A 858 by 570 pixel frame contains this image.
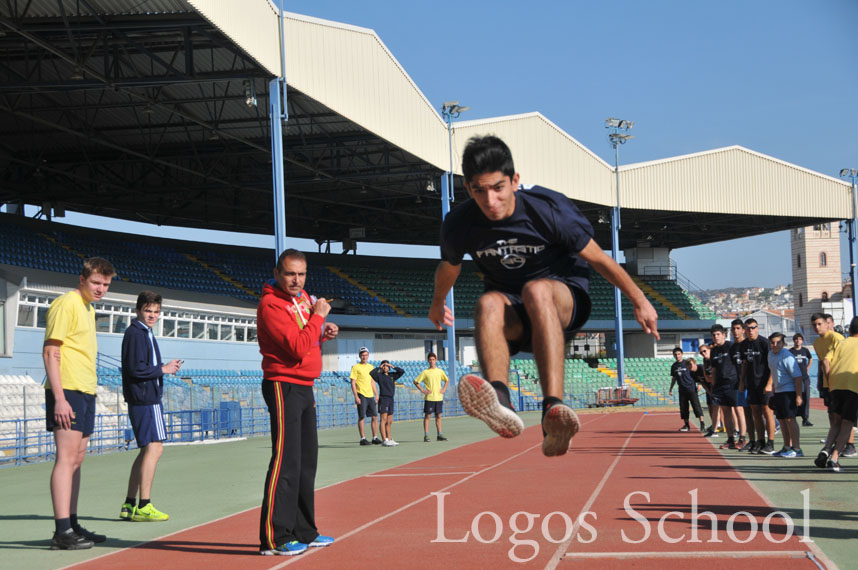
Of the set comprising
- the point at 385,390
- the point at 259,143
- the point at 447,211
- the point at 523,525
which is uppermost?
the point at 259,143

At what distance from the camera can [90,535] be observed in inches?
307

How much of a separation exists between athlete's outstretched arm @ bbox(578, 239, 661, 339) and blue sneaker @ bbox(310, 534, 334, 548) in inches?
161

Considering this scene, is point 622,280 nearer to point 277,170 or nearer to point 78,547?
point 78,547

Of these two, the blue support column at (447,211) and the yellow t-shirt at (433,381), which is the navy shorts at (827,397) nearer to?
the yellow t-shirt at (433,381)

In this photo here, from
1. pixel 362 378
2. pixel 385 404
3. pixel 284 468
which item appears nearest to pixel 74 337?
pixel 284 468

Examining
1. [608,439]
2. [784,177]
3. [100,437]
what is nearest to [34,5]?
[100,437]

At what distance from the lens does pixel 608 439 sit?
20109mm

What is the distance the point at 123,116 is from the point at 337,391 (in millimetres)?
11712

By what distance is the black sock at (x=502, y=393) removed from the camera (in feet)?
13.0

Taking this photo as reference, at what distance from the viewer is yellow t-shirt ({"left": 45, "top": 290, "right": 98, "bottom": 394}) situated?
7.57m

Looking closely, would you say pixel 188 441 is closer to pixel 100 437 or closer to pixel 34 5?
pixel 100 437

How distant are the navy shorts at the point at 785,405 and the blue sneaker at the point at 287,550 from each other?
8642mm

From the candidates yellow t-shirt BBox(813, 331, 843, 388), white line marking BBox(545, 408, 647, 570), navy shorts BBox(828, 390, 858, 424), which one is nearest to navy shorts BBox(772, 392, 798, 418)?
yellow t-shirt BBox(813, 331, 843, 388)

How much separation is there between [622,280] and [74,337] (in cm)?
524
